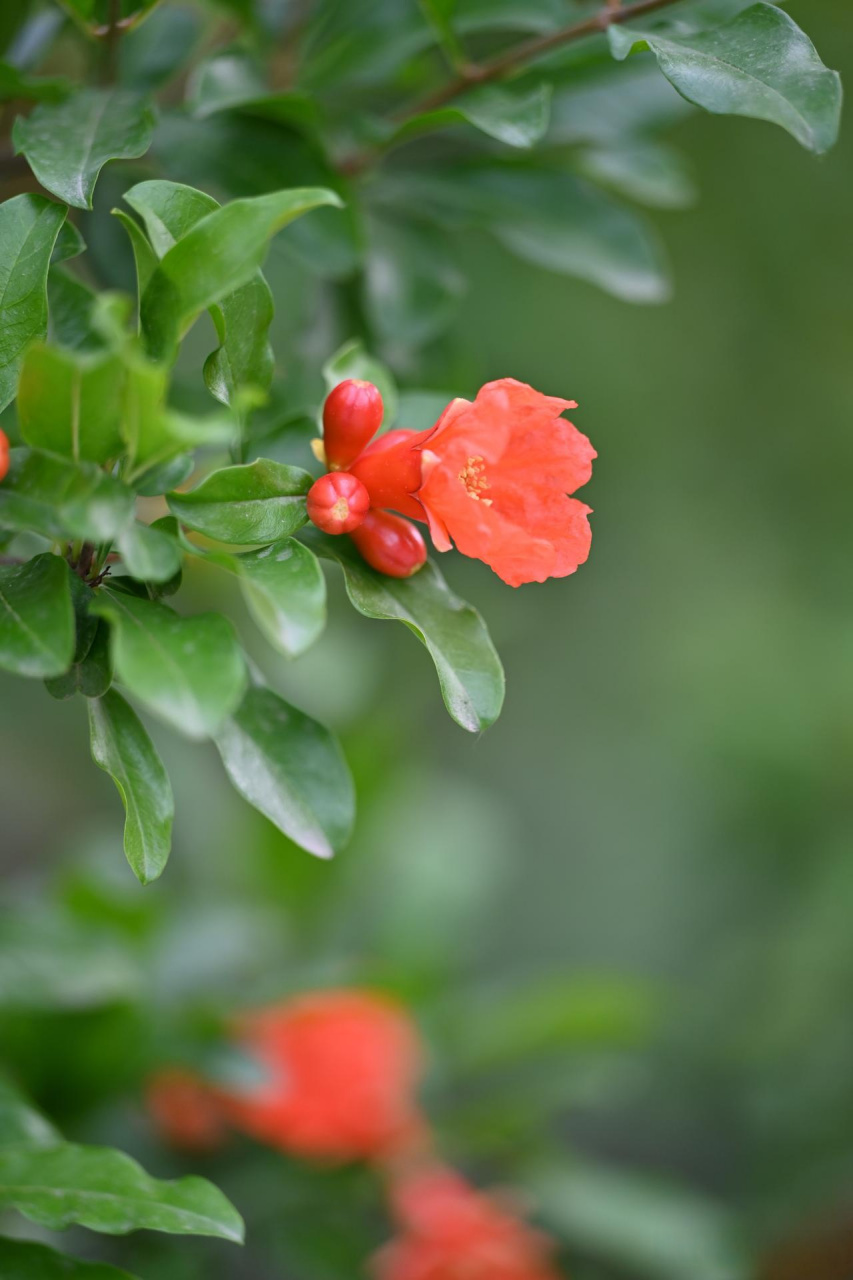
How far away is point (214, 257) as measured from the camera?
0.47m

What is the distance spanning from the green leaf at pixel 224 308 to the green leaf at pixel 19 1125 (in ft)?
1.64

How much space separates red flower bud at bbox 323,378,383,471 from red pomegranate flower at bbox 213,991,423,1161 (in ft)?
2.35

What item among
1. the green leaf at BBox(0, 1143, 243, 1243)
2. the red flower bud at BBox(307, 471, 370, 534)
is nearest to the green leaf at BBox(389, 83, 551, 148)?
the red flower bud at BBox(307, 471, 370, 534)

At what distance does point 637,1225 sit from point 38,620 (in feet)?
3.65

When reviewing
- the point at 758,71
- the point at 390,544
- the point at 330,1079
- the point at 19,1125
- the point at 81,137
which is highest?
the point at 758,71

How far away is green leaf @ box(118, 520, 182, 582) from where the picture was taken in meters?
0.47

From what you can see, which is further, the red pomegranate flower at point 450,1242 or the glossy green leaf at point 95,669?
the red pomegranate flower at point 450,1242

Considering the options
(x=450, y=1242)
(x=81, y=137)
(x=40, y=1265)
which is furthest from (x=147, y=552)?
(x=450, y=1242)

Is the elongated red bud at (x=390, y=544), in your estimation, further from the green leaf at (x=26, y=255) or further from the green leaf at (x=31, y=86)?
the green leaf at (x=31, y=86)

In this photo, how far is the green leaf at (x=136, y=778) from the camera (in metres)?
0.52

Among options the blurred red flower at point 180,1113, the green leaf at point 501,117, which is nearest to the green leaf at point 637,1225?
the blurred red flower at point 180,1113

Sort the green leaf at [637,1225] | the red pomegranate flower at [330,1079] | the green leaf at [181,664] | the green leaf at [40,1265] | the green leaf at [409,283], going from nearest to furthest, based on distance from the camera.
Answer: the green leaf at [181,664], the green leaf at [40,1265], the green leaf at [409,283], the red pomegranate flower at [330,1079], the green leaf at [637,1225]

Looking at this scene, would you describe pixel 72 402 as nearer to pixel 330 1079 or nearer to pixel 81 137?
pixel 81 137

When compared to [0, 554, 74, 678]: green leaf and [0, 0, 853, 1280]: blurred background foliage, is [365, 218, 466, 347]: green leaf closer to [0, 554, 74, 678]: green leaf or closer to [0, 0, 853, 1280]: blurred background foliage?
[0, 0, 853, 1280]: blurred background foliage
